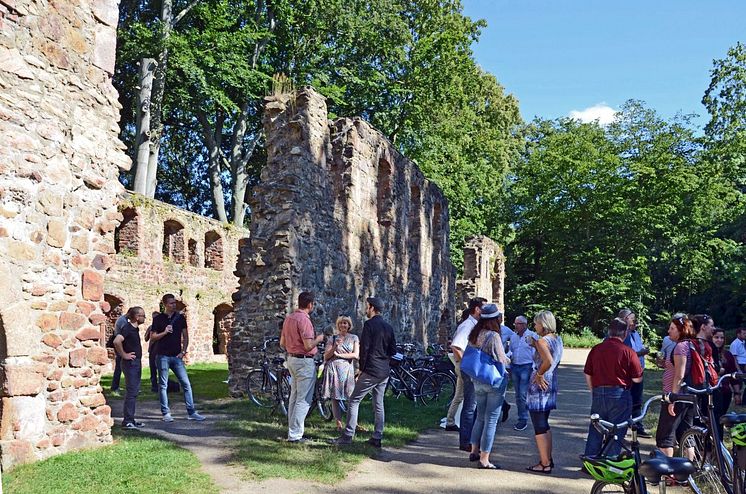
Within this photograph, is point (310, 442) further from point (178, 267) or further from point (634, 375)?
point (178, 267)

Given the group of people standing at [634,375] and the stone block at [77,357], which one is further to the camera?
the stone block at [77,357]

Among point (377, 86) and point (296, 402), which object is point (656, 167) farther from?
point (296, 402)

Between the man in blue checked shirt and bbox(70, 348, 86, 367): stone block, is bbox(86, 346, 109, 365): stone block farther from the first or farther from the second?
the man in blue checked shirt

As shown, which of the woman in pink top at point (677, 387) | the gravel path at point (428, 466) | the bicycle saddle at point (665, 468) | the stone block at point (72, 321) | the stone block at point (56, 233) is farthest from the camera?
the stone block at point (72, 321)

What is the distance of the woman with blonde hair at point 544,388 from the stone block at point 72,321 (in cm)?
503

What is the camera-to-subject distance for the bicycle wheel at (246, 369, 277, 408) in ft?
36.8

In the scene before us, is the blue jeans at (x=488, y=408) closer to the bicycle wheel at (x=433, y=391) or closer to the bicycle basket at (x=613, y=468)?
the bicycle basket at (x=613, y=468)

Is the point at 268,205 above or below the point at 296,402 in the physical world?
above

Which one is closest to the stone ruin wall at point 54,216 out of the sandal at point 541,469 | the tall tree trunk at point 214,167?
the sandal at point 541,469

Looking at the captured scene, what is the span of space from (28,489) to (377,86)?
996 inches

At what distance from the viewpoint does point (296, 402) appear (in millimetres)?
8023

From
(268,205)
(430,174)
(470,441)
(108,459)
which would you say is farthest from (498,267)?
(108,459)

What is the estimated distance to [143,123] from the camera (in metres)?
24.7

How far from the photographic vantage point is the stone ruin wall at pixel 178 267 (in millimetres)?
20906
